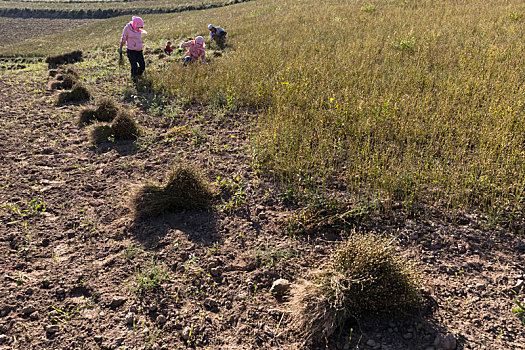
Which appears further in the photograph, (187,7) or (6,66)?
(187,7)

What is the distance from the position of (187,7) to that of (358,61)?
3563 centimetres

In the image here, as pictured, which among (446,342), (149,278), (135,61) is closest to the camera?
(446,342)

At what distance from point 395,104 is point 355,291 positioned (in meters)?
3.92

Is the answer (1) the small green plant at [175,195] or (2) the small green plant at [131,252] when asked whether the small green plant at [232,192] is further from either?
(2) the small green plant at [131,252]

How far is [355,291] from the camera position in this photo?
2.81m

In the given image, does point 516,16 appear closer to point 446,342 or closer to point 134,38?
point 134,38

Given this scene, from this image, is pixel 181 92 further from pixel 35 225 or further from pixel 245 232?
pixel 245 232

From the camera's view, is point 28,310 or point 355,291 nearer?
point 355,291

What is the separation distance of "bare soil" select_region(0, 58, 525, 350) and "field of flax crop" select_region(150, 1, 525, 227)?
556mm

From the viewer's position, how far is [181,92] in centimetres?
816

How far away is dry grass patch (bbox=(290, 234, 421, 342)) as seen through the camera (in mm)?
2686

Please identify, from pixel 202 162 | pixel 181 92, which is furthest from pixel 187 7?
pixel 202 162

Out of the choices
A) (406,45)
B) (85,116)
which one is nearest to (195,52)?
(85,116)

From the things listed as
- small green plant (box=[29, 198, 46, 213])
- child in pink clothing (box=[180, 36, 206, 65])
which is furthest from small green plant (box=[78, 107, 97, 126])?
child in pink clothing (box=[180, 36, 206, 65])
